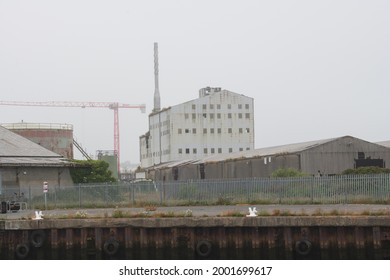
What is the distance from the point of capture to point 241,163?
6319 centimetres

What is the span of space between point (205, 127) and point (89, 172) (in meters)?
61.6

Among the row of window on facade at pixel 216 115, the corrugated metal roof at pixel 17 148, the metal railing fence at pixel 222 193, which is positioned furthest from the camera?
the row of window on facade at pixel 216 115

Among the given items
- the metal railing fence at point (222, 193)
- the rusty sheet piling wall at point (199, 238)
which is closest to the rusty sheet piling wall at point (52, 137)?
the metal railing fence at point (222, 193)

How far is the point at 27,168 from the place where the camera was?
49906 millimetres

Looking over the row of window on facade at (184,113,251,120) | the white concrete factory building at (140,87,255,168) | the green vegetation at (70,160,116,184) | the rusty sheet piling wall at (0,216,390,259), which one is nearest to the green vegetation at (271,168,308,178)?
the green vegetation at (70,160,116,184)

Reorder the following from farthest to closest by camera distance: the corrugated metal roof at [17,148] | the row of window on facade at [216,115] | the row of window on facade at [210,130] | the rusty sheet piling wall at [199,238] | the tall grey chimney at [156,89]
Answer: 1. the tall grey chimney at [156,89]
2. the row of window on facade at [216,115]
3. the row of window on facade at [210,130]
4. the corrugated metal roof at [17,148]
5. the rusty sheet piling wall at [199,238]

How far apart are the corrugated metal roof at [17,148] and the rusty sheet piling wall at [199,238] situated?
68.8 ft

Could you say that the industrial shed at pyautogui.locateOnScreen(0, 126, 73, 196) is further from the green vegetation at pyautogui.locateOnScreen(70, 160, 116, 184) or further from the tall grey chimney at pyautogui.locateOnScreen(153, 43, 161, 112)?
the tall grey chimney at pyautogui.locateOnScreen(153, 43, 161, 112)

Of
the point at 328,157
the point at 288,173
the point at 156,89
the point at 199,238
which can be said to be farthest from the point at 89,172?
the point at 156,89

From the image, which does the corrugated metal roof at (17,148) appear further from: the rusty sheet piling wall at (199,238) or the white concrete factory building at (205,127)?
the white concrete factory building at (205,127)

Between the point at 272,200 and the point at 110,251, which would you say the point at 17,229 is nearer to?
the point at 110,251

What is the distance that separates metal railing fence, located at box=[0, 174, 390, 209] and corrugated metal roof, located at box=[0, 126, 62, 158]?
21.6 ft

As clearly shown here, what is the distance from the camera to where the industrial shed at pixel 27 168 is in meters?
48.3

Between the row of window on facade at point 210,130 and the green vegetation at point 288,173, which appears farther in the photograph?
the row of window on facade at point 210,130
